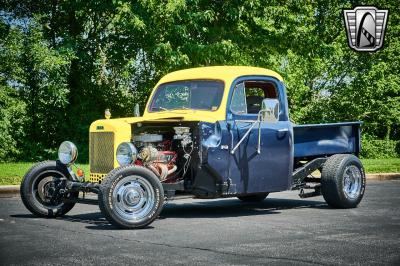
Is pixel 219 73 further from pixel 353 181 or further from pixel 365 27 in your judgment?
pixel 365 27

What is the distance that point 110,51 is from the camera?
25984mm

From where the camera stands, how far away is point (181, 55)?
2245 cm

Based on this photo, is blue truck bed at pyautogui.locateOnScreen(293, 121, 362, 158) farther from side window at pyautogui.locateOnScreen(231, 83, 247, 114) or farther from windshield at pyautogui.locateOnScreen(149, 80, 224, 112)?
windshield at pyautogui.locateOnScreen(149, 80, 224, 112)

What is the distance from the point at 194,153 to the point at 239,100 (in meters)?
1.20

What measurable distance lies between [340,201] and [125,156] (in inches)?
150

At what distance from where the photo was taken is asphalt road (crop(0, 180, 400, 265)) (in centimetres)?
655

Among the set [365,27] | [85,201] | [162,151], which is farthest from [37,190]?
[365,27]

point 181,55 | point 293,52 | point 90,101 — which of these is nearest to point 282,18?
point 293,52

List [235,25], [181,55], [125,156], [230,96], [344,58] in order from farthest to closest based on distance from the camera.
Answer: [344,58]
[235,25]
[181,55]
[230,96]
[125,156]

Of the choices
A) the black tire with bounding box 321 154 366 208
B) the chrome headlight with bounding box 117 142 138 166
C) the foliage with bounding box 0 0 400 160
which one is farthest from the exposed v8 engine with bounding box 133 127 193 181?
the foliage with bounding box 0 0 400 160

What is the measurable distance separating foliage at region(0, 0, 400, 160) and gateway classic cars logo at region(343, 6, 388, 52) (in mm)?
1300

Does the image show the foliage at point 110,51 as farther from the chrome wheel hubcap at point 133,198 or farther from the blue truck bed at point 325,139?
the chrome wheel hubcap at point 133,198

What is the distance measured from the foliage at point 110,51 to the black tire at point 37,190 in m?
12.4

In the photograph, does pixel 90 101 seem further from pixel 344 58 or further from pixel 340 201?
pixel 340 201
